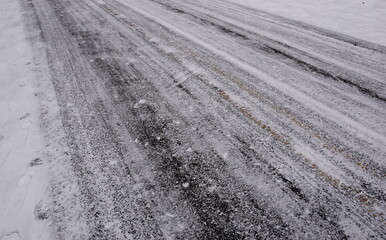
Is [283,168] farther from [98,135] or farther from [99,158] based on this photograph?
[98,135]

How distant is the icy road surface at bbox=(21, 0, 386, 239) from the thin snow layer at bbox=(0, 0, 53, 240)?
0.59ft

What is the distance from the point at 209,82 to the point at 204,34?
2.42m

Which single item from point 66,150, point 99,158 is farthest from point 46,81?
point 99,158

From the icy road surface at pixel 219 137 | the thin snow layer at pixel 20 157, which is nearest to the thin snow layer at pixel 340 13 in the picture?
the icy road surface at pixel 219 137

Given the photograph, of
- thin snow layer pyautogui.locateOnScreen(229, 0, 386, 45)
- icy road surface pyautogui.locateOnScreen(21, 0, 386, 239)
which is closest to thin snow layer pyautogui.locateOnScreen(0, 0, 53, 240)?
icy road surface pyautogui.locateOnScreen(21, 0, 386, 239)

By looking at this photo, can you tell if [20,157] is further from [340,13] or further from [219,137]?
[340,13]

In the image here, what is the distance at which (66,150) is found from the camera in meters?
2.57

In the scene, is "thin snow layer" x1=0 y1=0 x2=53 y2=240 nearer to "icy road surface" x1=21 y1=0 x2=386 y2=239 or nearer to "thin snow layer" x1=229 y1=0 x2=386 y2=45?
"icy road surface" x1=21 y1=0 x2=386 y2=239

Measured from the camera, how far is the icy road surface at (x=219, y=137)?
6.21ft

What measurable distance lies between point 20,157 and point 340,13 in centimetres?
937

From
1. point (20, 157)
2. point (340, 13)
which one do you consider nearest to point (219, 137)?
point (20, 157)

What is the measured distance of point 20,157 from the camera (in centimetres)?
253

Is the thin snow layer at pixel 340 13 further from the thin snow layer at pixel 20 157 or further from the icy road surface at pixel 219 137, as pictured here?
the thin snow layer at pixel 20 157

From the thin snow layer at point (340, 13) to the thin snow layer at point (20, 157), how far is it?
7.12 metres
